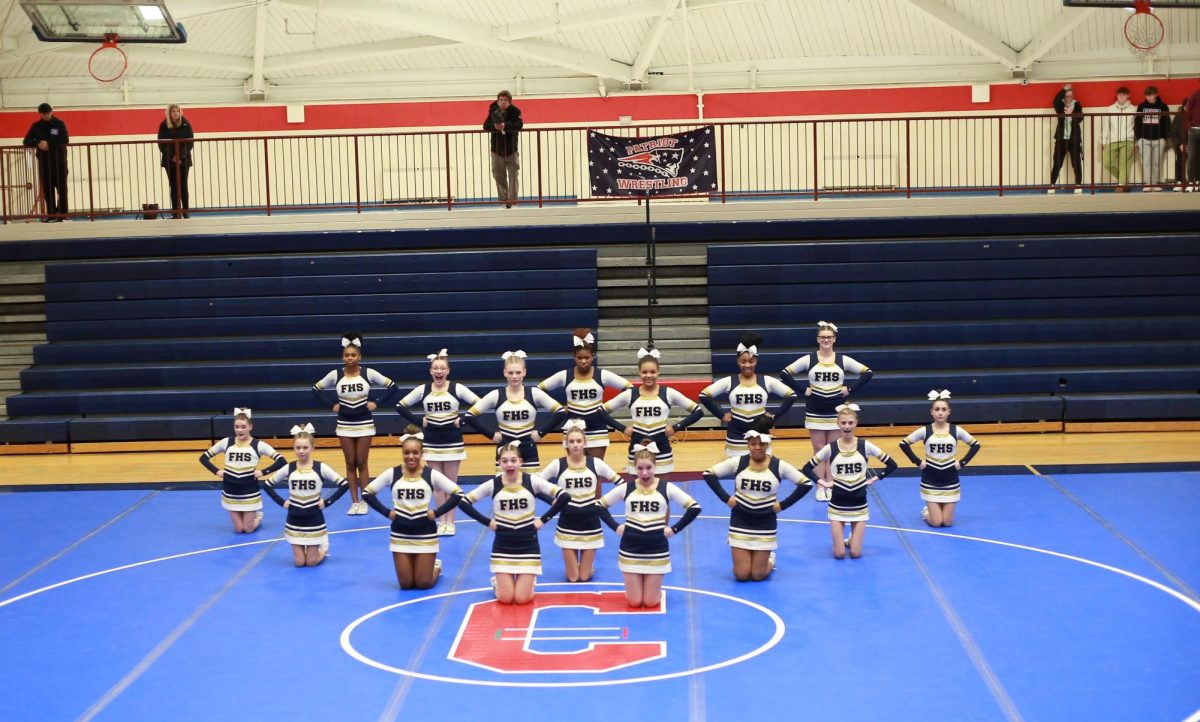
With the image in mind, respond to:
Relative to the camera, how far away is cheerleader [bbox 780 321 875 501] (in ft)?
51.7

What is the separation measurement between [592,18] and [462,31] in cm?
302

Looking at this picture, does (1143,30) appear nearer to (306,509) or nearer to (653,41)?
(653,41)

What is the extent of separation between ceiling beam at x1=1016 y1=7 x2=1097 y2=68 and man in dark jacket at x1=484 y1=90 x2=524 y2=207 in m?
12.9

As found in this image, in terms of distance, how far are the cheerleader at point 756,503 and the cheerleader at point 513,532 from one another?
5.62 feet

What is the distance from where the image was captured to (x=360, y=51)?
31.5 meters

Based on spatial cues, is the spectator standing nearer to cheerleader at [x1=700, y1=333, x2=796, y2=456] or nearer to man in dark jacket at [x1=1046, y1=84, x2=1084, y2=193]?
cheerleader at [x1=700, y1=333, x2=796, y2=456]

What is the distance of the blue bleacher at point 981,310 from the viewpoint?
20969 millimetres

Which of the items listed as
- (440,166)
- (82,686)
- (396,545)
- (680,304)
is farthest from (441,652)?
(440,166)

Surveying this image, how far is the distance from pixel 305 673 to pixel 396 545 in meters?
2.32

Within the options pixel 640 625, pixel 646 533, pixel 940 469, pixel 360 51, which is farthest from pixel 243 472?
pixel 360 51

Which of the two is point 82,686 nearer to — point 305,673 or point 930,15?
point 305,673

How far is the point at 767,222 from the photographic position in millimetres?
23078

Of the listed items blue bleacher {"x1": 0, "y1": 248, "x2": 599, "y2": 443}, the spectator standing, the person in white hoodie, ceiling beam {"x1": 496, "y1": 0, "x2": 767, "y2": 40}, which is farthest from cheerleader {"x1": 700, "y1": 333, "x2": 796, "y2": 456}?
ceiling beam {"x1": 496, "y1": 0, "x2": 767, "y2": 40}

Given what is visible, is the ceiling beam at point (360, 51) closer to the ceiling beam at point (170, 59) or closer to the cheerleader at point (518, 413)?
the ceiling beam at point (170, 59)
